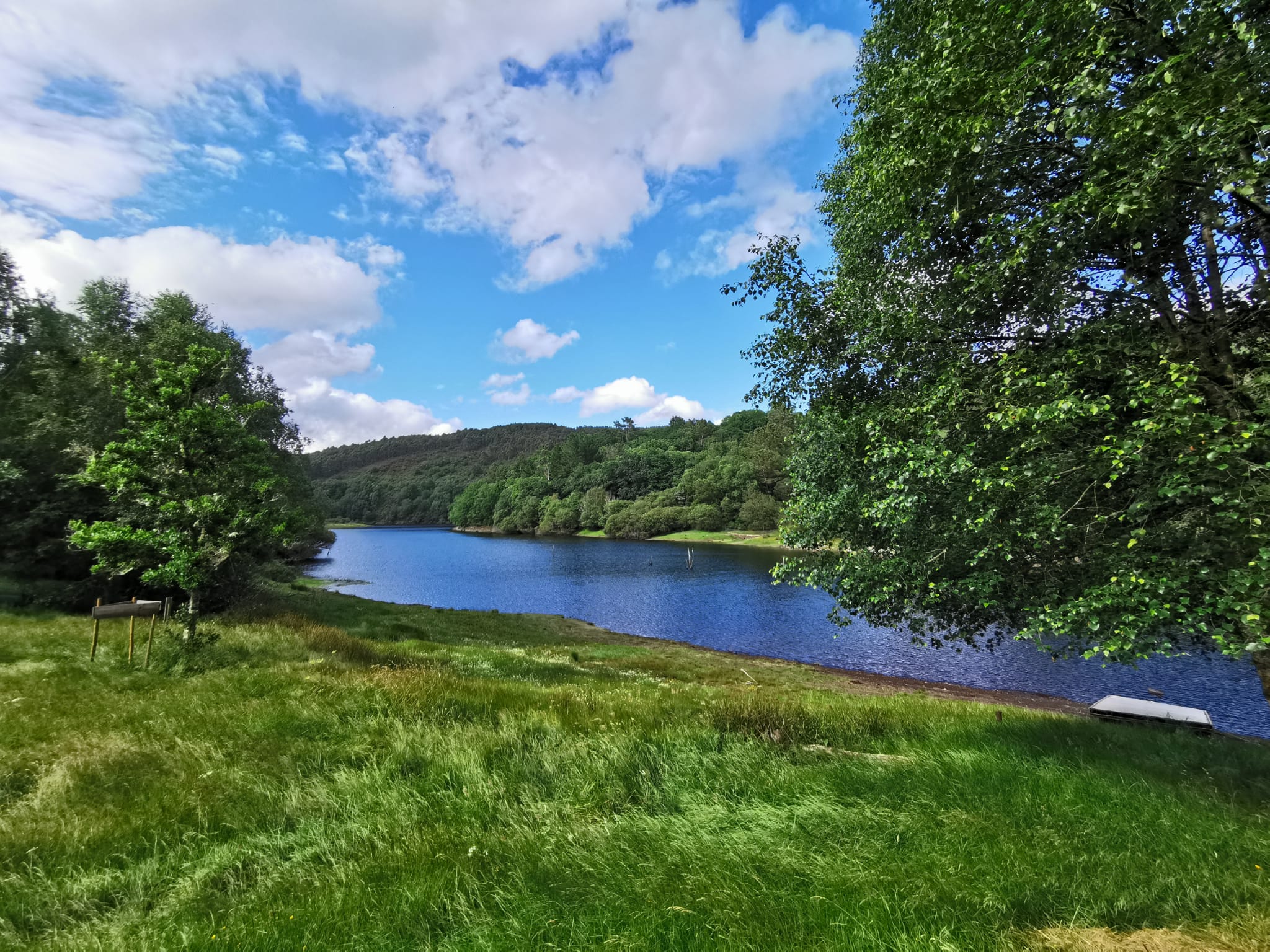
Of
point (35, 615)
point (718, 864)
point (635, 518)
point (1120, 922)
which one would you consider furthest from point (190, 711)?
point (635, 518)

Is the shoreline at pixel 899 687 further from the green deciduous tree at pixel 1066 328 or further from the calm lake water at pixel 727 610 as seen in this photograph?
the green deciduous tree at pixel 1066 328

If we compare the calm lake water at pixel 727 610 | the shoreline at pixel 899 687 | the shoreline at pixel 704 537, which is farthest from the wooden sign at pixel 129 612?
the shoreline at pixel 704 537

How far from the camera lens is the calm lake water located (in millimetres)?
27734

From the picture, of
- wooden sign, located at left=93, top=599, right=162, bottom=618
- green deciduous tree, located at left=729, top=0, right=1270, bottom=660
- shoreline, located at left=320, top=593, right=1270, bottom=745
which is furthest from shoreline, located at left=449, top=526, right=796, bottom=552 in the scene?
wooden sign, located at left=93, top=599, right=162, bottom=618

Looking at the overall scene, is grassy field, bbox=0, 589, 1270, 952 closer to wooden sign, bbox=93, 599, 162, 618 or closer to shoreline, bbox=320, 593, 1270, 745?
wooden sign, bbox=93, 599, 162, 618

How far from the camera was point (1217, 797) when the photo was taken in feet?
22.8

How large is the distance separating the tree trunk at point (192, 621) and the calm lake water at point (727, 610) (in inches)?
626

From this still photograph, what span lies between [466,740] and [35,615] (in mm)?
21104

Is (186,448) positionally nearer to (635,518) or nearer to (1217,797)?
(1217,797)

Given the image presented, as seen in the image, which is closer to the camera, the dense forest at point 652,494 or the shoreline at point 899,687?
the shoreline at point 899,687

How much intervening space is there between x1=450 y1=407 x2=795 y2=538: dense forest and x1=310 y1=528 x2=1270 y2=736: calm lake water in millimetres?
19619

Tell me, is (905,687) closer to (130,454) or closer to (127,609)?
(127,609)

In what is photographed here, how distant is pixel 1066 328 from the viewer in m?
7.93

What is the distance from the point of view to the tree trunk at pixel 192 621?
14.1m
